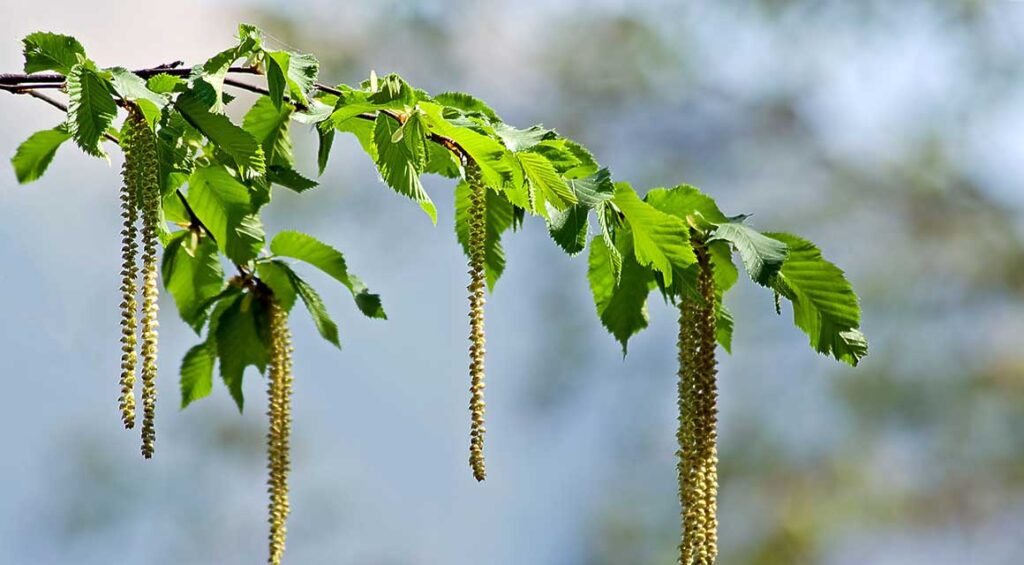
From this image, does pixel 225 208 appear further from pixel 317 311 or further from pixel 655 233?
pixel 655 233

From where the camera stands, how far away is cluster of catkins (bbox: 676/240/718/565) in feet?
3.03

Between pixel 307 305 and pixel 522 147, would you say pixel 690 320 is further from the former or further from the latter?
pixel 307 305

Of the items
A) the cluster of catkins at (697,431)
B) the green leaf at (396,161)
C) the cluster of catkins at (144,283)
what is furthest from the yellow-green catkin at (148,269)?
the cluster of catkins at (697,431)

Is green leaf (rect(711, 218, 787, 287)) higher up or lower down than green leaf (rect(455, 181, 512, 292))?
lower down

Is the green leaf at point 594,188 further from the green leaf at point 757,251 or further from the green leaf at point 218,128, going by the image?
the green leaf at point 218,128

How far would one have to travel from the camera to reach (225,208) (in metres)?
1.13

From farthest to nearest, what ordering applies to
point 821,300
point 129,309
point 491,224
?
point 491,224 < point 821,300 < point 129,309

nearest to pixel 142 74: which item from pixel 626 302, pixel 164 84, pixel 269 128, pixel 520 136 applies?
pixel 164 84

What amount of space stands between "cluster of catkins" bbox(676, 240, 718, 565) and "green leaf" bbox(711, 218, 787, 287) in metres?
0.04

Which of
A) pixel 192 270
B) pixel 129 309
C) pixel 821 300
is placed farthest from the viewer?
pixel 192 270

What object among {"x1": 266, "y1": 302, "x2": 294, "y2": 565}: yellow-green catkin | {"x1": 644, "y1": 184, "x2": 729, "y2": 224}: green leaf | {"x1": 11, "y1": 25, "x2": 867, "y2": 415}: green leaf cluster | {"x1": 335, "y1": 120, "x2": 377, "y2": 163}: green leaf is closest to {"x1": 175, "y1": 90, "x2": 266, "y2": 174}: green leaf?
{"x1": 11, "y1": 25, "x2": 867, "y2": 415}: green leaf cluster

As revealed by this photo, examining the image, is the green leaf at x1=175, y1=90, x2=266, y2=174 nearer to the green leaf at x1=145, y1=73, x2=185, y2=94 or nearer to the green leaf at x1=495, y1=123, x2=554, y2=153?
the green leaf at x1=145, y1=73, x2=185, y2=94

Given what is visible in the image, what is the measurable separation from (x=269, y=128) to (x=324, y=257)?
14 cm

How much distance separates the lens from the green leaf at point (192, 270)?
4.01 feet
